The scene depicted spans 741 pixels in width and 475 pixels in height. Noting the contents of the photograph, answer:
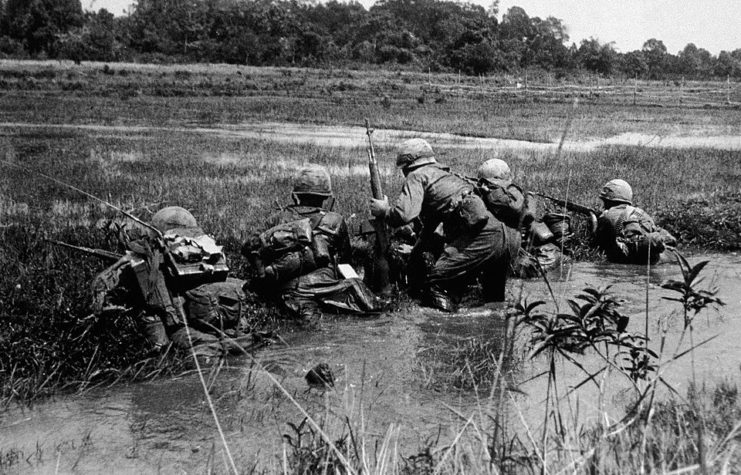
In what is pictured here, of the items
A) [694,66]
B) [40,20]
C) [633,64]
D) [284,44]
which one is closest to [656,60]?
[694,66]

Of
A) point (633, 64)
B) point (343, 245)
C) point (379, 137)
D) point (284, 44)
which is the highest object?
point (284, 44)

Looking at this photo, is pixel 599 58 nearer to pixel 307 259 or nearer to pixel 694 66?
pixel 694 66

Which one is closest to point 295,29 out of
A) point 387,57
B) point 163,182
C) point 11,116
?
point 387,57

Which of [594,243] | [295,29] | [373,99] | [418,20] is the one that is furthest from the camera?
[418,20]

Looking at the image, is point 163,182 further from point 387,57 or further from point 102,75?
point 387,57

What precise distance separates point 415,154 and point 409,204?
0.62m

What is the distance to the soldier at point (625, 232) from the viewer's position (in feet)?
29.4

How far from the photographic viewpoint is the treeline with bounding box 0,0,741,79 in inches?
2635

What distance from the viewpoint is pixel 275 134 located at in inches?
831

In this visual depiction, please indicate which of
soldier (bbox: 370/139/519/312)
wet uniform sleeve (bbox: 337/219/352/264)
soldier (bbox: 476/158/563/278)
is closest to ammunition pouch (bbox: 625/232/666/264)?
soldier (bbox: 476/158/563/278)

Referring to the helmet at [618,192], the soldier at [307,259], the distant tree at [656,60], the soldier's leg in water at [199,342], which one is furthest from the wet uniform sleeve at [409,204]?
the distant tree at [656,60]

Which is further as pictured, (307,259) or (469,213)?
(469,213)

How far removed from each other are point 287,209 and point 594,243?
4.46 metres

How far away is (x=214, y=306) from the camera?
609cm
